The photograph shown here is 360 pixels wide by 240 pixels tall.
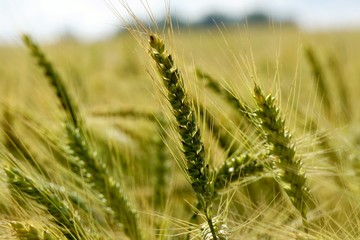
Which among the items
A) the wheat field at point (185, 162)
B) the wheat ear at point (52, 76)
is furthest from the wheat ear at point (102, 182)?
the wheat ear at point (52, 76)

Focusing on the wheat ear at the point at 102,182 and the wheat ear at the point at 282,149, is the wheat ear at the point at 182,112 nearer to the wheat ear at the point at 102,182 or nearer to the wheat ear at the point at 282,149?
the wheat ear at the point at 282,149

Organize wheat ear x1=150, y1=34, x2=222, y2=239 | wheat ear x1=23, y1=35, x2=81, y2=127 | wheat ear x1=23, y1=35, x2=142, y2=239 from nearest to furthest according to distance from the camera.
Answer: wheat ear x1=150, y1=34, x2=222, y2=239
wheat ear x1=23, y1=35, x2=142, y2=239
wheat ear x1=23, y1=35, x2=81, y2=127

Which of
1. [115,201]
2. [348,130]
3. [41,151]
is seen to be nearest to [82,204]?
[115,201]

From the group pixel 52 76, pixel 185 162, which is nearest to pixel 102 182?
pixel 185 162

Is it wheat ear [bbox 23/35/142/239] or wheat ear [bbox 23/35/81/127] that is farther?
wheat ear [bbox 23/35/81/127]

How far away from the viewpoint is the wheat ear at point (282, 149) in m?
0.85

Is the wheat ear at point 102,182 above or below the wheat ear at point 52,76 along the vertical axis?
below

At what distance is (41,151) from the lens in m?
1.36

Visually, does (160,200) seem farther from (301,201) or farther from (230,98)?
(301,201)

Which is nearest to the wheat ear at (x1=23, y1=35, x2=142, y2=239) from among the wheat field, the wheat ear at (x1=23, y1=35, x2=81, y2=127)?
the wheat field

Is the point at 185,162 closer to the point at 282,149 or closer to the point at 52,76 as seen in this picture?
the point at 282,149

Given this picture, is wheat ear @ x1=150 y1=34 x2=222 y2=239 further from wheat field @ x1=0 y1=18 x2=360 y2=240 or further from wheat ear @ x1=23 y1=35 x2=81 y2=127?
wheat ear @ x1=23 y1=35 x2=81 y2=127

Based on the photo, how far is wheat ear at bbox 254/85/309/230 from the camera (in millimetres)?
851

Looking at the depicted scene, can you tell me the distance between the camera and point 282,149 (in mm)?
864
